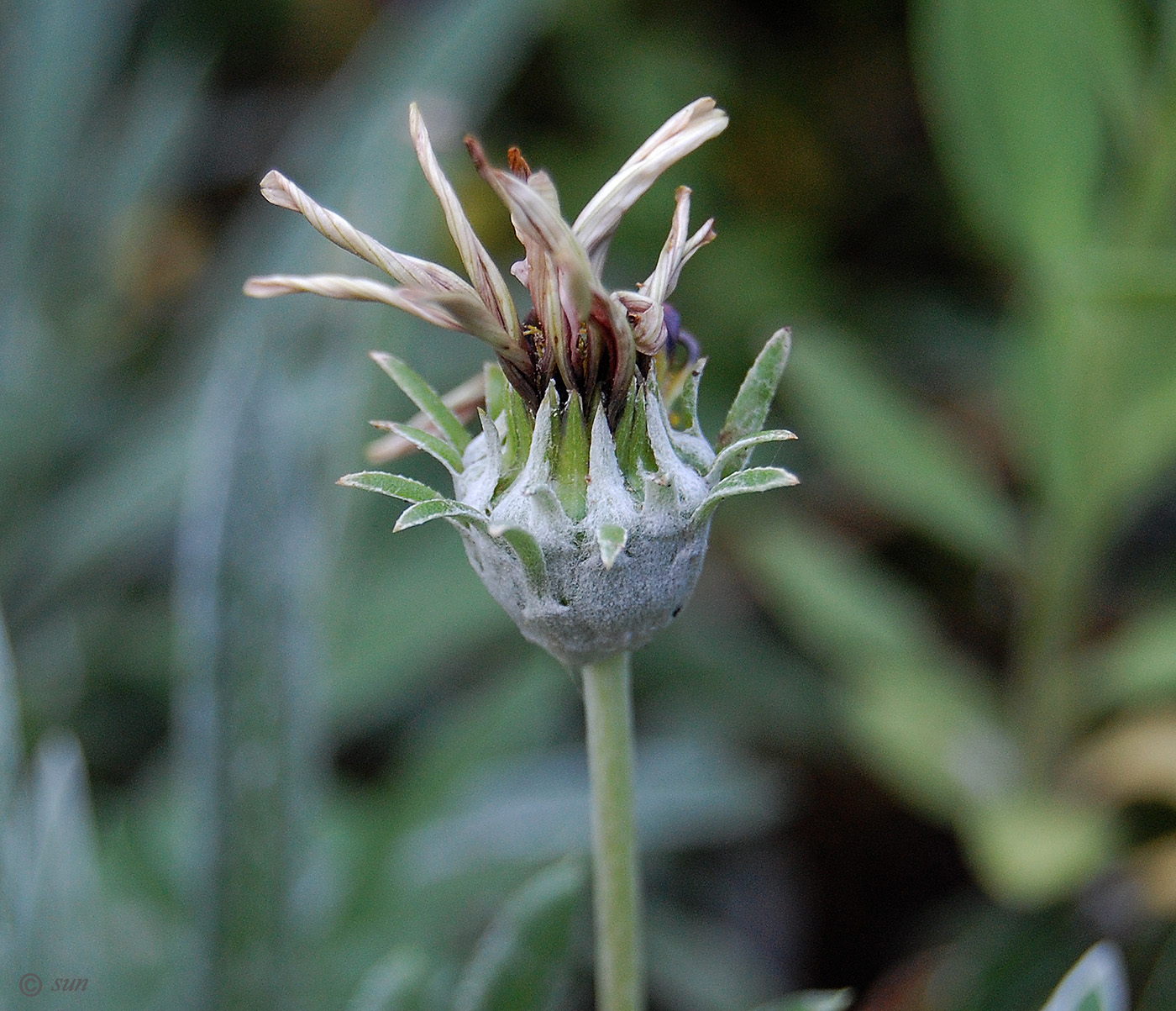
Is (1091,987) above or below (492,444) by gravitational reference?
below

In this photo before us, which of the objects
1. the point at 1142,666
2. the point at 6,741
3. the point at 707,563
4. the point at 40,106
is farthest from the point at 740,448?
the point at 40,106

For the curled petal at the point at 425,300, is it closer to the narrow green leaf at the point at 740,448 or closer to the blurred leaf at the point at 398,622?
the narrow green leaf at the point at 740,448

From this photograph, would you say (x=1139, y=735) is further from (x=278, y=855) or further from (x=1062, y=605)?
(x=278, y=855)

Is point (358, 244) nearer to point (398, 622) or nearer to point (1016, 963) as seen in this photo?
point (1016, 963)

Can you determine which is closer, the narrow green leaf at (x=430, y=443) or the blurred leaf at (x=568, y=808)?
the narrow green leaf at (x=430, y=443)

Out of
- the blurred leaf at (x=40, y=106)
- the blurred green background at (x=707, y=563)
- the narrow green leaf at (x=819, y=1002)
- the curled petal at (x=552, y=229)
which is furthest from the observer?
the blurred leaf at (x=40, y=106)

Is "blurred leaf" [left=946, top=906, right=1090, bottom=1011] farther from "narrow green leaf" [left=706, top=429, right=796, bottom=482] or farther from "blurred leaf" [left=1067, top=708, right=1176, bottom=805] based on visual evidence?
"narrow green leaf" [left=706, top=429, right=796, bottom=482]

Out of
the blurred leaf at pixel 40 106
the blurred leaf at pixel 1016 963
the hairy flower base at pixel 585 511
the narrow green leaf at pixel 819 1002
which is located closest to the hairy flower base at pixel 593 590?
the hairy flower base at pixel 585 511

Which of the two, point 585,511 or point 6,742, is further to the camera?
point 6,742
